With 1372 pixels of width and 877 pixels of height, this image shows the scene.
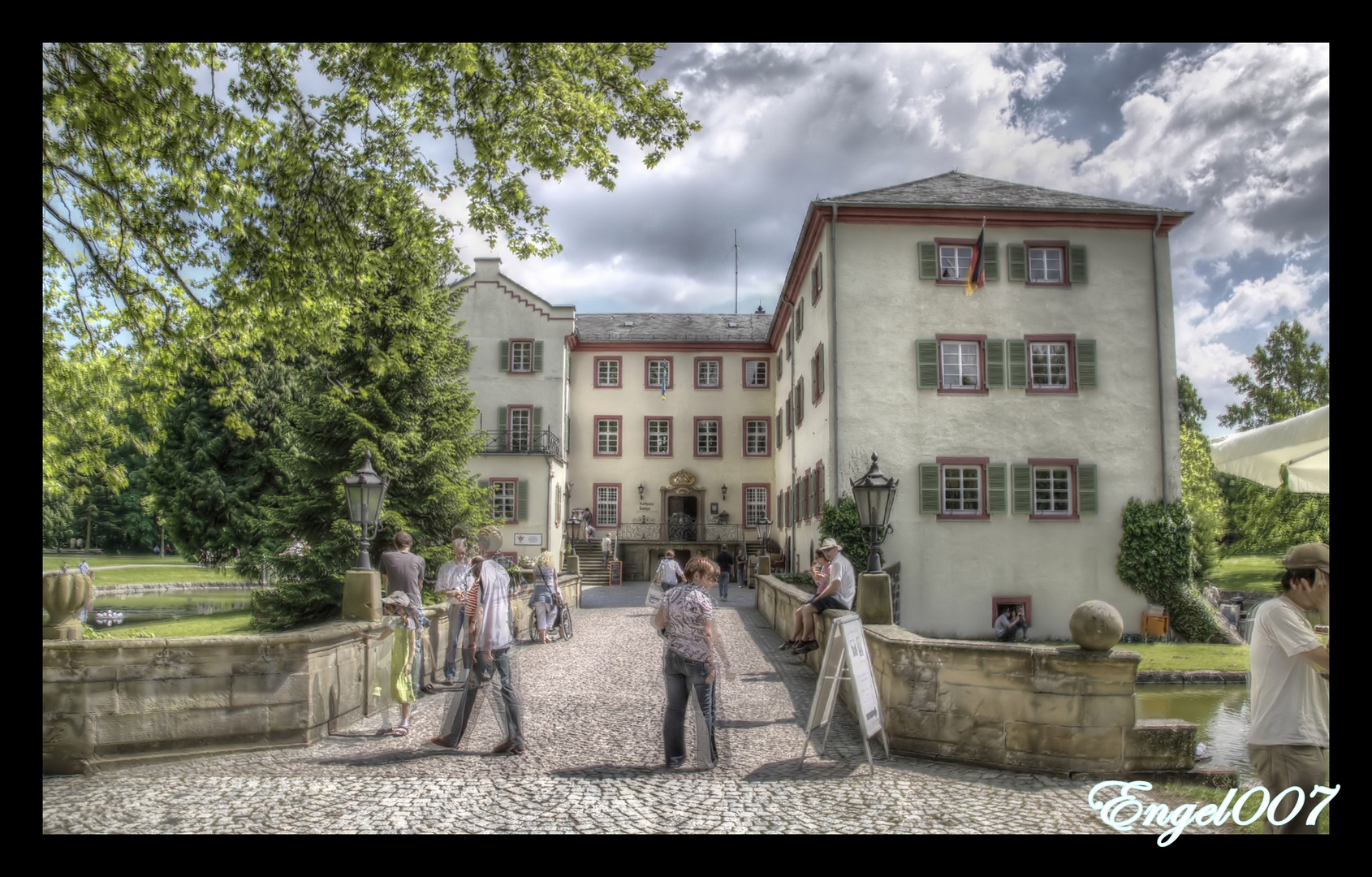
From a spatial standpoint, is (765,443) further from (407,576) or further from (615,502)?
(407,576)

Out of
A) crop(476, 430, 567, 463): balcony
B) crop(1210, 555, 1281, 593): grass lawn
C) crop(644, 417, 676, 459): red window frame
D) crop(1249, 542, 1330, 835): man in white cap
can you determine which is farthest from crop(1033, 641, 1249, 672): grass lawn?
crop(1210, 555, 1281, 593): grass lawn

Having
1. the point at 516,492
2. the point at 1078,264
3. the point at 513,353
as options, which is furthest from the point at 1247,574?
the point at 513,353

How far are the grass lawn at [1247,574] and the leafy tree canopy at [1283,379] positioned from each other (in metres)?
6.68

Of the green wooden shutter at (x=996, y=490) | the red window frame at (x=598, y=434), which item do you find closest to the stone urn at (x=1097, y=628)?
the green wooden shutter at (x=996, y=490)

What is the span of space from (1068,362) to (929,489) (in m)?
4.80

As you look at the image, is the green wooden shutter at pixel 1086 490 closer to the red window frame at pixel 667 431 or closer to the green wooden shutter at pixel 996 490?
the green wooden shutter at pixel 996 490

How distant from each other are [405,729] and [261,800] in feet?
8.33

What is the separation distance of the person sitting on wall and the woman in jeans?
603 inches

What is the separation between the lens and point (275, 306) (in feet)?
36.0

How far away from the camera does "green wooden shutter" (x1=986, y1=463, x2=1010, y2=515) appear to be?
22875mm

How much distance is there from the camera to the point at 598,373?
133 feet

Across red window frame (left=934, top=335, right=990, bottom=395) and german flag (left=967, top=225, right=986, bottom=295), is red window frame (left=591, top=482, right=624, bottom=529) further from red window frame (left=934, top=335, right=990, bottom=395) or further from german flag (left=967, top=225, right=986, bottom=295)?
german flag (left=967, top=225, right=986, bottom=295)
